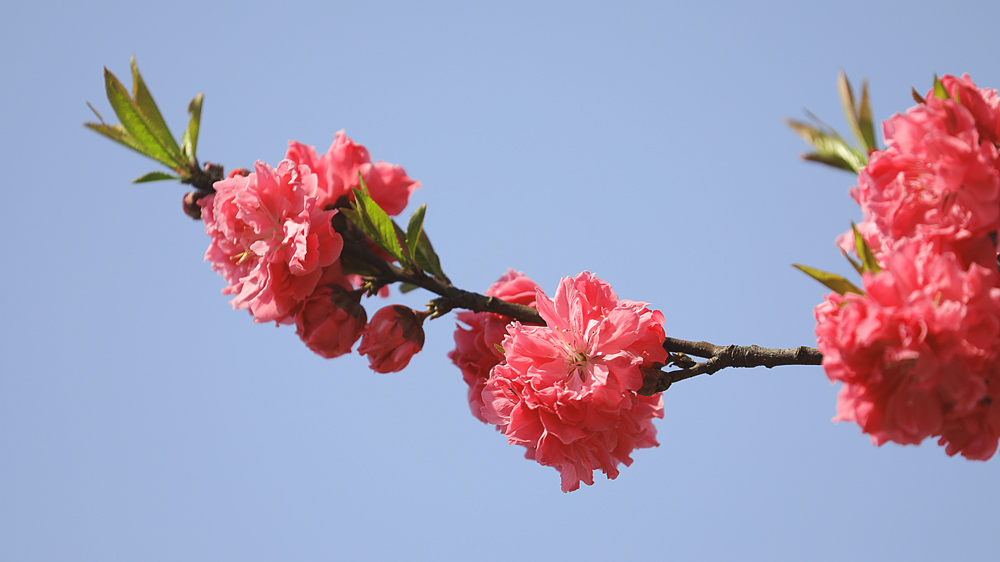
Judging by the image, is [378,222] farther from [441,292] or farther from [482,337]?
[482,337]

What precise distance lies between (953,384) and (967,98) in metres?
0.46

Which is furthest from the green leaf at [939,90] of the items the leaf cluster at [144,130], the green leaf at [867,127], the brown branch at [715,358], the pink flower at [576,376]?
the leaf cluster at [144,130]

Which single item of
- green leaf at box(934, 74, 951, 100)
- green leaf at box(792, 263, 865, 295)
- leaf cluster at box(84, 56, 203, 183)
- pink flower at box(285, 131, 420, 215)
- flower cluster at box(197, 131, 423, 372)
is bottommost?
green leaf at box(792, 263, 865, 295)

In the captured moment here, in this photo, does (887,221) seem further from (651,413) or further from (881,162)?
(651,413)

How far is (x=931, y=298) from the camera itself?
3.19 ft

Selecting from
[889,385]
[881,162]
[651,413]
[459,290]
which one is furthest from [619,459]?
[881,162]

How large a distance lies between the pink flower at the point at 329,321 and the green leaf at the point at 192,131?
1.85 ft

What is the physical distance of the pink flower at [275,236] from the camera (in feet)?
5.11

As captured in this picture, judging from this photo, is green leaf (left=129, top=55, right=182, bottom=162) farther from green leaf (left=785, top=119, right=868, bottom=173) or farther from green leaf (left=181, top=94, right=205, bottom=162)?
green leaf (left=785, top=119, right=868, bottom=173)

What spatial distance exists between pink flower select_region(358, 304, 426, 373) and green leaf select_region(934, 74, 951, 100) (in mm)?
1136

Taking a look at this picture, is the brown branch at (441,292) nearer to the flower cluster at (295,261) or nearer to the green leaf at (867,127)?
the flower cluster at (295,261)

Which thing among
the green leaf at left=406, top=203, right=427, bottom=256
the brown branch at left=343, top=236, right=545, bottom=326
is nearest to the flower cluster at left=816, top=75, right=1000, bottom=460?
the brown branch at left=343, top=236, right=545, bottom=326

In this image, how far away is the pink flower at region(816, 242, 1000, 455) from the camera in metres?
0.97

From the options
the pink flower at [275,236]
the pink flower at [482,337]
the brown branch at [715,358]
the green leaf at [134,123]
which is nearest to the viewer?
the brown branch at [715,358]
